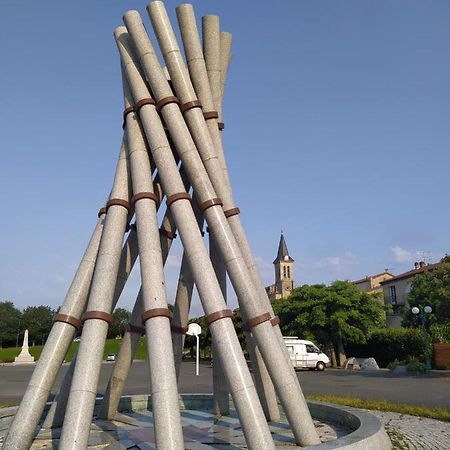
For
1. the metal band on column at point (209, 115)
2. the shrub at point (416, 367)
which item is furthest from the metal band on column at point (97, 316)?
the shrub at point (416, 367)

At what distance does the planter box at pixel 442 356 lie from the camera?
32.5 m

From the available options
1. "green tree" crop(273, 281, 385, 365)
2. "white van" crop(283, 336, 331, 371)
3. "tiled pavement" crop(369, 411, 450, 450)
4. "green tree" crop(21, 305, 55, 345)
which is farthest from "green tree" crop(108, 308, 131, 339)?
"tiled pavement" crop(369, 411, 450, 450)

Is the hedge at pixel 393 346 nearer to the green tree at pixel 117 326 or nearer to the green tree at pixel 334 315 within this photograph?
the green tree at pixel 334 315

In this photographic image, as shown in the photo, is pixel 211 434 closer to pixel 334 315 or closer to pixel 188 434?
pixel 188 434

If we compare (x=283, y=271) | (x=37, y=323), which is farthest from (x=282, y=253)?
(x=37, y=323)

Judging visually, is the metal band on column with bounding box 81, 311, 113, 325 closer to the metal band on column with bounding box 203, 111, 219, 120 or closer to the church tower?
the metal band on column with bounding box 203, 111, 219, 120

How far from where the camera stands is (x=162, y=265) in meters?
9.05

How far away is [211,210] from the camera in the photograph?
9.28 m

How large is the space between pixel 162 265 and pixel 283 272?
11067 centimetres

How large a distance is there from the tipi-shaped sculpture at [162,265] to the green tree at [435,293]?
2776cm

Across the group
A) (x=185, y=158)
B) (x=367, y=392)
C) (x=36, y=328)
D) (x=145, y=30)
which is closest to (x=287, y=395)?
(x=185, y=158)

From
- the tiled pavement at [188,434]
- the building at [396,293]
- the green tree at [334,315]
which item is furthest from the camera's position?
the building at [396,293]

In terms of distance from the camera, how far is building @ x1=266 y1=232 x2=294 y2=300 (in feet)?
383

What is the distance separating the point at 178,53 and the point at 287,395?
738 centimetres
